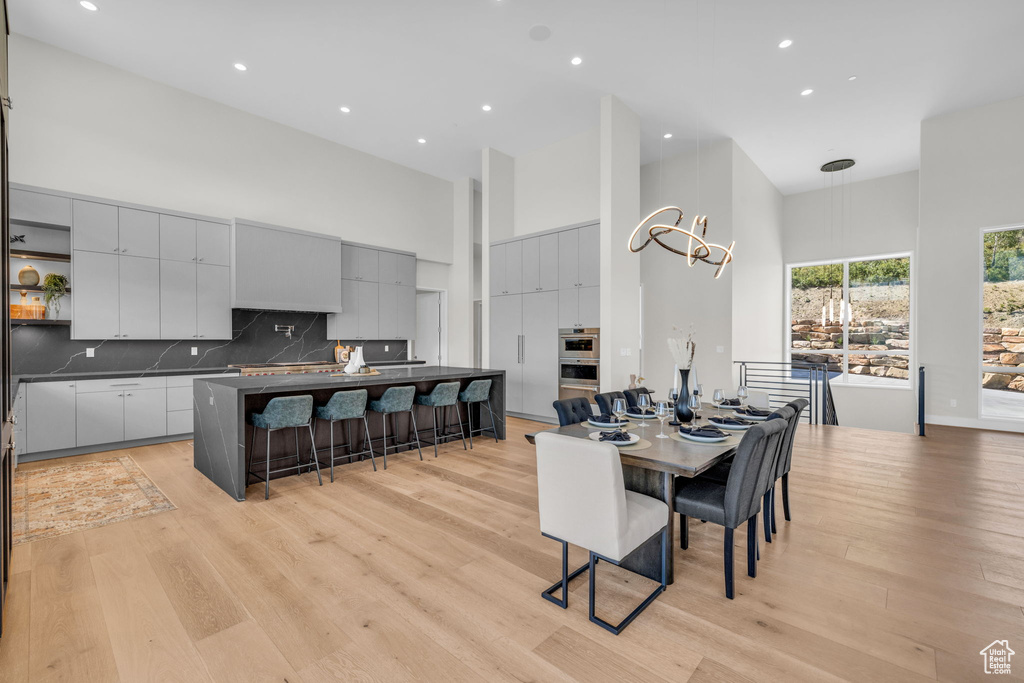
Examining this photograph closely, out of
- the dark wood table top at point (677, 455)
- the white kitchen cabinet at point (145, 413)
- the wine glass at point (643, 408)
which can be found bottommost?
the white kitchen cabinet at point (145, 413)

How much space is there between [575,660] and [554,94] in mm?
5843

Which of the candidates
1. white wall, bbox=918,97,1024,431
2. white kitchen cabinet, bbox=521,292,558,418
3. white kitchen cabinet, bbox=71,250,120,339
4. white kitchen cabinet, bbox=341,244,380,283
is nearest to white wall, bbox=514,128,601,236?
white kitchen cabinet, bbox=521,292,558,418

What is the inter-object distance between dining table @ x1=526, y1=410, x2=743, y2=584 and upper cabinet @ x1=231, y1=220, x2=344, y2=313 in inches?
191

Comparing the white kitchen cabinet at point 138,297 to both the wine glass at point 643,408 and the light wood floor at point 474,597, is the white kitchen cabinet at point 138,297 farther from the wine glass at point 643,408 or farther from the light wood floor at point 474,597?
the wine glass at point 643,408

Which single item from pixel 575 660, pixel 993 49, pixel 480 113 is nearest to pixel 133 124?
pixel 480 113

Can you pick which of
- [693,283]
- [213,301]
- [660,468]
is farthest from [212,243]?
[693,283]

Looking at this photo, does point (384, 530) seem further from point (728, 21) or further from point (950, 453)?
point (950, 453)

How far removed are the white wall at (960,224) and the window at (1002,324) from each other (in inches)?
4.1

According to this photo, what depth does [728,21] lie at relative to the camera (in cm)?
436

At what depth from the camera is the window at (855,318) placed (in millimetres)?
8469

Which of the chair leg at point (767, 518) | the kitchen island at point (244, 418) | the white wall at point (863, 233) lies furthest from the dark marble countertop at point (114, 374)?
the white wall at point (863, 233)

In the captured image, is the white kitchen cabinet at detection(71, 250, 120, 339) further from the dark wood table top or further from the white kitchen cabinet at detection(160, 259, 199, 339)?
the dark wood table top

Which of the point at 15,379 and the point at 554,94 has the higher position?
the point at 554,94

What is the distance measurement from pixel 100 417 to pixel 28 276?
5.27 feet
